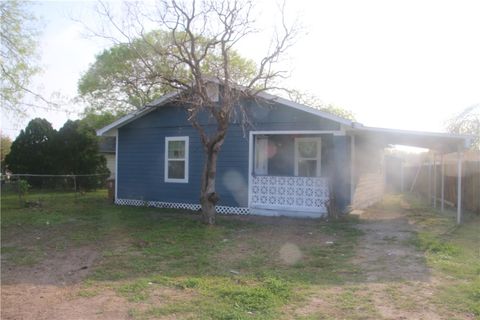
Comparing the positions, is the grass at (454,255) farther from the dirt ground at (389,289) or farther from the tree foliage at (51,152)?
the tree foliage at (51,152)

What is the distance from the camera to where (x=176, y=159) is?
51.8ft

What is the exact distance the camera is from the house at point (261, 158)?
43.5ft

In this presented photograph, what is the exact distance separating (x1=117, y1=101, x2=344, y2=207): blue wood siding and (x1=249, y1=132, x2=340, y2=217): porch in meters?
0.22

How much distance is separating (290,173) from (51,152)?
1655 cm

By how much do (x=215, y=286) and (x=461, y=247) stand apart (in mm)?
5553

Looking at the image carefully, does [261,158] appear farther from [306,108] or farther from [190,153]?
[306,108]

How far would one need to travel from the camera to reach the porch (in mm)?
13375

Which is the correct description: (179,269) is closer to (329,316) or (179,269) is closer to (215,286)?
(215,286)

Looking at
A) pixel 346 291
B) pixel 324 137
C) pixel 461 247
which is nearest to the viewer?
pixel 346 291

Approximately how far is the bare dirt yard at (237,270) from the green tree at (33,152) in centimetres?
1447

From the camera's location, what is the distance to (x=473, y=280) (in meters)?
6.41

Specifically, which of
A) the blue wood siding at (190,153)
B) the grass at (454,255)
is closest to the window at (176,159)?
the blue wood siding at (190,153)

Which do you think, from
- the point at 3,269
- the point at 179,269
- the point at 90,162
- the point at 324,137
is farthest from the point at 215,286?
the point at 90,162

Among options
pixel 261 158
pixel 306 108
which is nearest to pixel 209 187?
pixel 306 108
